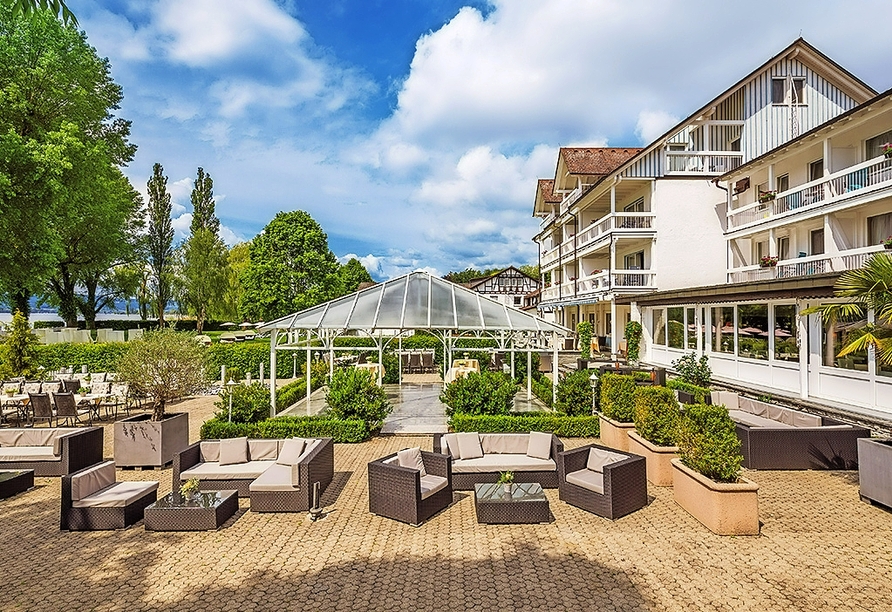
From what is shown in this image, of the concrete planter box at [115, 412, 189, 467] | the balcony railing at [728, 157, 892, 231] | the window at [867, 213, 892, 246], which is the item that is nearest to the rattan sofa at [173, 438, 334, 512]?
the concrete planter box at [115, 412, 189, 467]

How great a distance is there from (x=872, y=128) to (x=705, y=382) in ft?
31.0

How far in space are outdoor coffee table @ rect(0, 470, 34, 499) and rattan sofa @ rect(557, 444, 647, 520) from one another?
29.0 ft

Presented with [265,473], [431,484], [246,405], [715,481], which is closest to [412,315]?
[246,405]

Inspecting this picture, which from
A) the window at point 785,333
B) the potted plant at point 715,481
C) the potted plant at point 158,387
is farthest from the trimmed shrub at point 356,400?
the window at point 785,333

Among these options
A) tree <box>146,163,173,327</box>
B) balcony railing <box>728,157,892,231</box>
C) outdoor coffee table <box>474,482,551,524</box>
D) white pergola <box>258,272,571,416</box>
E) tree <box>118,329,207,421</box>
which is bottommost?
outdoor coffee table <box>474,482,551,524</box>

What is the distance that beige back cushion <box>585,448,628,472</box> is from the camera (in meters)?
8.00

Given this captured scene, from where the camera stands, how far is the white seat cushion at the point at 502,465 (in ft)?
27.6

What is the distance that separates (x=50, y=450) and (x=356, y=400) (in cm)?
592

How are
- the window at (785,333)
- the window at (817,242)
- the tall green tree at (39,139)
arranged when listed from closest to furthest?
the window at (785,333) < the window at (817,242) < the tall green tree at (39,139)

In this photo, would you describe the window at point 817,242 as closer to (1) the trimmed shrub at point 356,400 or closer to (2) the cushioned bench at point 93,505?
(1) the trimmed shrub at point 356,400

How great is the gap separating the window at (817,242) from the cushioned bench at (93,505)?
2167cm

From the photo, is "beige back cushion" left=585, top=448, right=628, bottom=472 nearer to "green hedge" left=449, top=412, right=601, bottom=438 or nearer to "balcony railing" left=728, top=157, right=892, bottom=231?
"green hedge" left=449, top=412, right=601, bottom=438

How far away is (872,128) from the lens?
16109mm

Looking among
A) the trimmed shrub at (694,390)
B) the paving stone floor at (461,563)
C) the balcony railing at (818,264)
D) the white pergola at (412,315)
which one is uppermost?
the balcony railing at (818,264)
